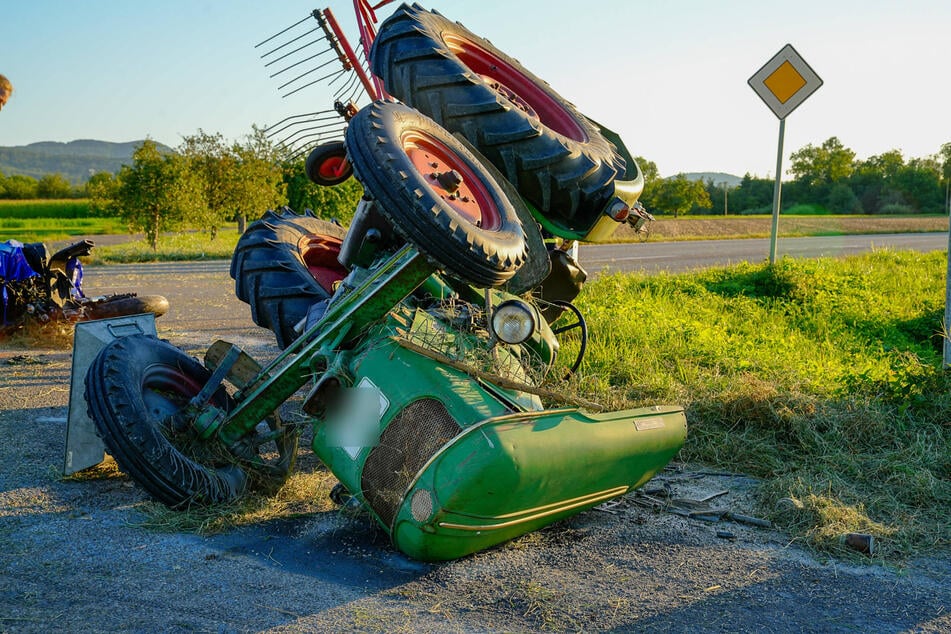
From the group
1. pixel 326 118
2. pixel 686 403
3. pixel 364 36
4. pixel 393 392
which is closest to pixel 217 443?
pixel 393 392

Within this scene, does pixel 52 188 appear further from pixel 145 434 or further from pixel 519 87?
pixel 145 434

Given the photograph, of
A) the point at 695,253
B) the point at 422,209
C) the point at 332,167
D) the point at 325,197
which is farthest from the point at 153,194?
the point at 422,209

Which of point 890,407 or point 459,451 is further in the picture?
point 890,407

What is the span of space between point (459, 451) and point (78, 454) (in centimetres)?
230

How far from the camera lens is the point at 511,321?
11.0 ft

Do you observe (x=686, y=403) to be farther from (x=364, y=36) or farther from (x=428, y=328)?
(x=364, y=36)

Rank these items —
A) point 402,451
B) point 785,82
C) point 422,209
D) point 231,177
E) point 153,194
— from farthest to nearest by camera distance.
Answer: point 231,177 < point 153,194 < point 785,82 < point 402,451 < point 422,209

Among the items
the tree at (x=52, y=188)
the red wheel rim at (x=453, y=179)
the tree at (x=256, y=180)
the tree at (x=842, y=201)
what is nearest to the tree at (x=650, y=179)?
the tree at (x=842, y=201)

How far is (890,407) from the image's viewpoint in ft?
16.2

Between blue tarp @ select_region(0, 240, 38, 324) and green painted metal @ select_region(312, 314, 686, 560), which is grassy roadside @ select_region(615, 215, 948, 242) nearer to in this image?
blue tarp @ select_region(0, 240, 38, 324)

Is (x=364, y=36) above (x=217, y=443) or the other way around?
above

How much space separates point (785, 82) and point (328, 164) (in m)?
6.45

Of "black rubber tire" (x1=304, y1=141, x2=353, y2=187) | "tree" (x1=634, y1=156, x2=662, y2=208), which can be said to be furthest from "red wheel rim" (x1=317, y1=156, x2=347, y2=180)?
"tree" (x1=634, y1=156, x2=662, y2=208)

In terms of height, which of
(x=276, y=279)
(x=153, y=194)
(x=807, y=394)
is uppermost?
(x=153, y=194)
